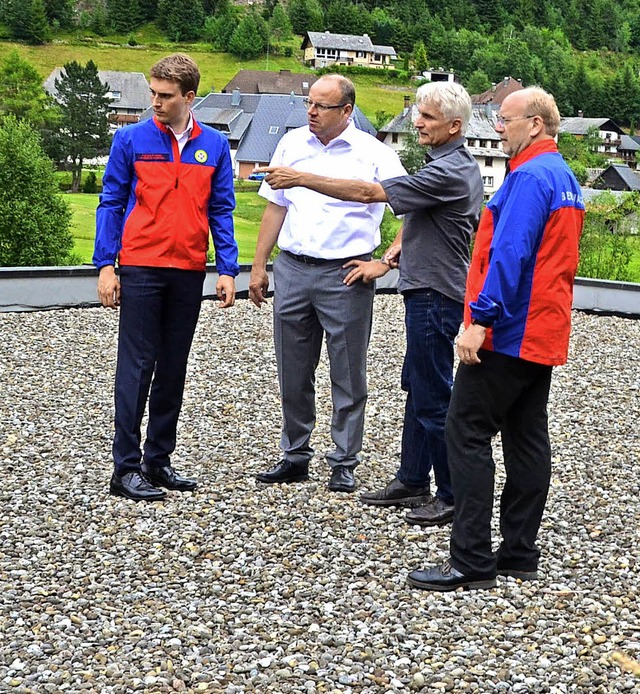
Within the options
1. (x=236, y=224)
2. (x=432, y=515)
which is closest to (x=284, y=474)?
(x=432, y=515)

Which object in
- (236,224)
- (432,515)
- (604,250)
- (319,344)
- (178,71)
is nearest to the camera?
(178,71)

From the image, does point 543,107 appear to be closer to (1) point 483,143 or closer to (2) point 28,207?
(2) point 28,207

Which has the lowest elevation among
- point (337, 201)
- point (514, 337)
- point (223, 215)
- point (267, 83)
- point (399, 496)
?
point (399, 496)

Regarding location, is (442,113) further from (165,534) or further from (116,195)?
(165,534)

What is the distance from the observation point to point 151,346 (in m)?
4.86

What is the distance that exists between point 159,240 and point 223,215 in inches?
15.2

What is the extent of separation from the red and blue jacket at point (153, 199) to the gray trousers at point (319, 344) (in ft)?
1.63

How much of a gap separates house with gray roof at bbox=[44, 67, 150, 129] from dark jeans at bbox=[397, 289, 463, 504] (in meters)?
93.0

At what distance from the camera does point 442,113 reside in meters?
4.31

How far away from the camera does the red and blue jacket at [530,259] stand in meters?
3.61

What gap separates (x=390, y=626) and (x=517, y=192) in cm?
156

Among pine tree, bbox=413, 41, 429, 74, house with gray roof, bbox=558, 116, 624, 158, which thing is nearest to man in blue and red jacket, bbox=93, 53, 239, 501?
house with gray roof, bbox=558, 116, 624, 158

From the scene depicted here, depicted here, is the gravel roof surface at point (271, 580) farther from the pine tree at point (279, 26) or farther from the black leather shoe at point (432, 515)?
the pine tree at point (279, 26)

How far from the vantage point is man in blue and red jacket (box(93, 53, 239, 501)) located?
4.67 meters
